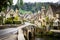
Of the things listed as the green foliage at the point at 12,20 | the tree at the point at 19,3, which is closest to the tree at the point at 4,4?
the green foliage at the point at 12,20

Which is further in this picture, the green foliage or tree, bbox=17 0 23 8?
tree, bbox=17 0 23 8

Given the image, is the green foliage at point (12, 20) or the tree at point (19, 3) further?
the tree at point (19, 3)

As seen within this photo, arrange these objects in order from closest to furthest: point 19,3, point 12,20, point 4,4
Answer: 1. point 4,4
2. point 12,20
3. point 19,3

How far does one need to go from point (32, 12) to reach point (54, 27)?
3.06 feet

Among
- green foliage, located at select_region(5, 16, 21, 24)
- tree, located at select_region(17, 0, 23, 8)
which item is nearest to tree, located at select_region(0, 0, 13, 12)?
green foliage, located at select_region(5, 16, 21, 24)

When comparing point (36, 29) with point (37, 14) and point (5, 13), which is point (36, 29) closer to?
point (37, 14)

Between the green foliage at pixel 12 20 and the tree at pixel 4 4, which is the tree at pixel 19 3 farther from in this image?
the tree at pixel 4 4

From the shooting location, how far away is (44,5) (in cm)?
627

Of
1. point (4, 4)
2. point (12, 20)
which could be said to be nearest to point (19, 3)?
point (12, 20)

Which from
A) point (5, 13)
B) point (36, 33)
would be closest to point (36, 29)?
point (36, 33)

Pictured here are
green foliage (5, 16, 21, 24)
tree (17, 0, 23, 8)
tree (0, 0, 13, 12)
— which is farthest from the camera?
tree (17, 0, 23, 8)

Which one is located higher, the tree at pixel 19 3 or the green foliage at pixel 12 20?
the tree at pixel 19 3

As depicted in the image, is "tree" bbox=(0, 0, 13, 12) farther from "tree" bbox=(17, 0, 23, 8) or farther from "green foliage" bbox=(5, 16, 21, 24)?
"tree" bbox=(17, 0, 23, 8)

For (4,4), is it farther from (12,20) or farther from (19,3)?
(19,3)
